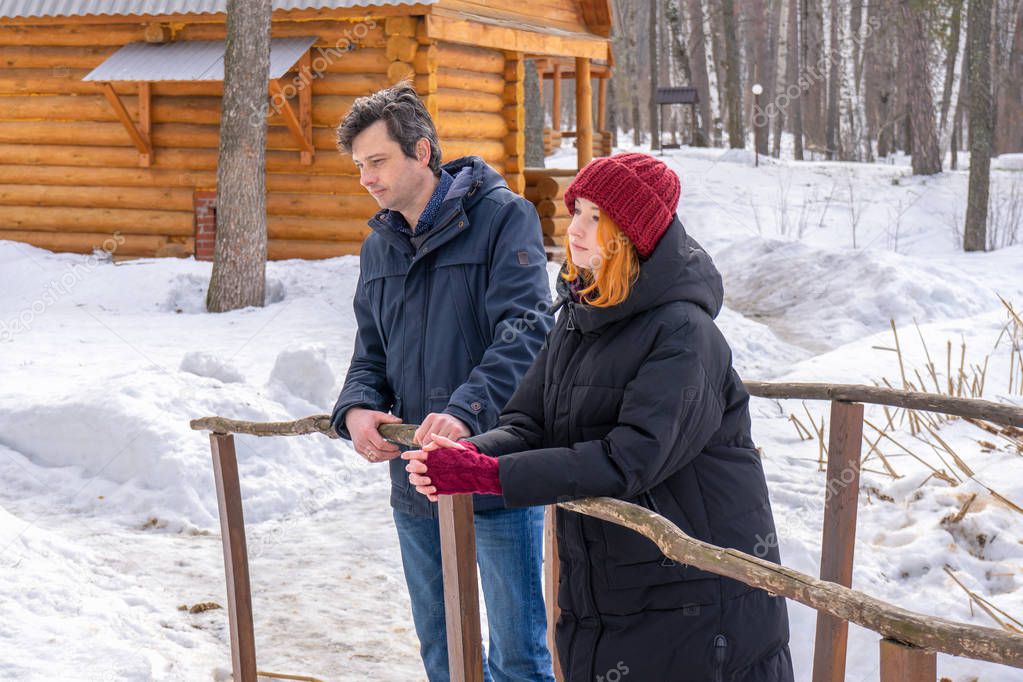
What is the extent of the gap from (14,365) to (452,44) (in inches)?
230

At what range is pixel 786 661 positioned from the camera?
7.42 feet

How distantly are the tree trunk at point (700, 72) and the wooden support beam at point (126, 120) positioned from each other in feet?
44.2

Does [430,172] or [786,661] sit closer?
[786,661]

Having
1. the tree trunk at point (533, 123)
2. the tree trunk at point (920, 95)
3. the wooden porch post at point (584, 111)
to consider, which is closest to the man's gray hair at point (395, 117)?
the wooden porch post at point (584, 111)

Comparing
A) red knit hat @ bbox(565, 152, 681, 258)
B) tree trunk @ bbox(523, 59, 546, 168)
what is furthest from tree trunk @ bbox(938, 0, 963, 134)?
red knit hat @ bbox(565, 152, 681, 258)

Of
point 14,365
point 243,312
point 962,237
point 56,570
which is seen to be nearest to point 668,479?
point 56,570

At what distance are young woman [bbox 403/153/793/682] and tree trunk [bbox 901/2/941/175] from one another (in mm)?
17326

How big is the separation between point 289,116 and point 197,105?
4.83ft

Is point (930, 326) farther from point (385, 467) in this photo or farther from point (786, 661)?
point (786, 661)

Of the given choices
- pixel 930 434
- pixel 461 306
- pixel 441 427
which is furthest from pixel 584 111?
pixel 441 427

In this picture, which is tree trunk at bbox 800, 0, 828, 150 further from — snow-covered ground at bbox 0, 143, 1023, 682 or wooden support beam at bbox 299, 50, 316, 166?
wooden support beam at bbox 299, 50, 316, 166

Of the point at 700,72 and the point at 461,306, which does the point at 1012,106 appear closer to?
the point at 700,72

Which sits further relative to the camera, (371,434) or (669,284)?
(371,434)

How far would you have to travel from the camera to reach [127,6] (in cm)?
1143
